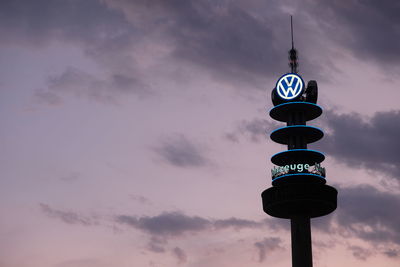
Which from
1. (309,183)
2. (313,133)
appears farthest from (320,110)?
(309,183)

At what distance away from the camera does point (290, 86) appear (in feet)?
438

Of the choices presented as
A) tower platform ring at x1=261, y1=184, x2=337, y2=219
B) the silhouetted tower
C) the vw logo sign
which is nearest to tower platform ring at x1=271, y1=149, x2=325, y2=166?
the silhouetted tower

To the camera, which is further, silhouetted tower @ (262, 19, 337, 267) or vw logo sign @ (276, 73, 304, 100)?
vw logo sign @ (276, 73, 304, 100)

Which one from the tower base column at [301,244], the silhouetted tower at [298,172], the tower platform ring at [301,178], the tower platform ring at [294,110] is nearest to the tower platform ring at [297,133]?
the silhouetted tower at [298,172]

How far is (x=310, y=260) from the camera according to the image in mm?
126562

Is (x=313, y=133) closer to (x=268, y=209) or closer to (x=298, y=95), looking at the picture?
(x=298, y=95)

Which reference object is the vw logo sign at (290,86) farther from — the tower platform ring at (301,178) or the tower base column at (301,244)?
the tower base column at (301,244)

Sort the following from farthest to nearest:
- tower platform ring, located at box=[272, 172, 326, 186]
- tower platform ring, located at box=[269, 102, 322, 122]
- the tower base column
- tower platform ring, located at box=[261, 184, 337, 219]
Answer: tower platform ring, located at box=[269, 102, 322, 122]
tower platform ring, located at box=[272, 172, 326, 186]
tower platform ring, located at box=[261, 184, 337, 219]
the tower base column

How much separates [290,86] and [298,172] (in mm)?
17154

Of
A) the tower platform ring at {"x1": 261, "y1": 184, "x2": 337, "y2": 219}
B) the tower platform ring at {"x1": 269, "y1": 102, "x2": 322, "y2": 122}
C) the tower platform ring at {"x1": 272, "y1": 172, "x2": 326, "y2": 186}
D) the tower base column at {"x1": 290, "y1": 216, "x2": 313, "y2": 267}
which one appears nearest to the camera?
the tower base column at {"x1": 290, "y1": 216, "x2": 313, "y2": 267}

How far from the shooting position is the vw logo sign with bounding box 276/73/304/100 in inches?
5231

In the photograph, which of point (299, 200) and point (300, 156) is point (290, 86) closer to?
point (300, 156)

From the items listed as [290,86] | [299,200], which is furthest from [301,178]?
[290,86]

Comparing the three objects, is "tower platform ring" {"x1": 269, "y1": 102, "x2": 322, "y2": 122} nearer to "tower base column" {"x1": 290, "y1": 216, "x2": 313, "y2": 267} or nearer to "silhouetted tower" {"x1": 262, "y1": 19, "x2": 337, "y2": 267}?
"silhouetted tower" {"x1": 262, "y1": 19, "x2": 337, "y2": 267}
